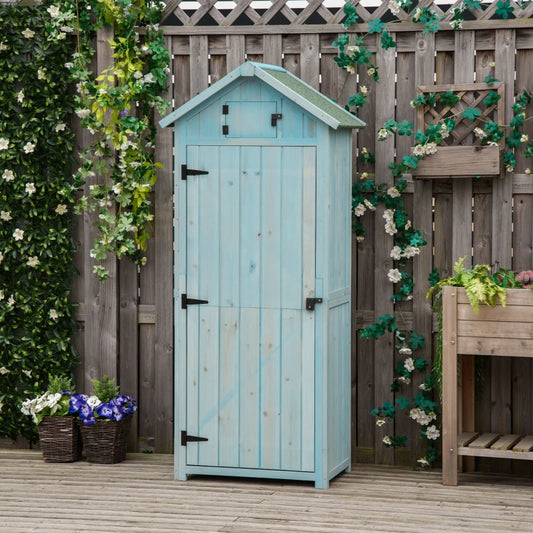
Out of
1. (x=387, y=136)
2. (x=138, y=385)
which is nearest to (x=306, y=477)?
(x=138, y=385)

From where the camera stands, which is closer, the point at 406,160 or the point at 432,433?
the point at 406,160

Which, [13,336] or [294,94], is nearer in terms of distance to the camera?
[294,94]

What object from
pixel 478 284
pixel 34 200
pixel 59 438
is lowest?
pixel 59 438

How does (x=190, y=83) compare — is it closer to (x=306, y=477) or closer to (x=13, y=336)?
(x=13, y=336)

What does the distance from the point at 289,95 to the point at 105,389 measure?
6.46 ft

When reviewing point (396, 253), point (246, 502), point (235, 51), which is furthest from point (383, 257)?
point (246, 502)

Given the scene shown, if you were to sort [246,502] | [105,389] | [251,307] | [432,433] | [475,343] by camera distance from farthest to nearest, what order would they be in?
[105,389] < [432,433] < [251,307] < [475,343] < [246,502]

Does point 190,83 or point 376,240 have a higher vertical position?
point 190,83

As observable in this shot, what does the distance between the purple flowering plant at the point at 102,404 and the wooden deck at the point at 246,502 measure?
10.8 inches

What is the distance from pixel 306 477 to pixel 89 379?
1561 mm

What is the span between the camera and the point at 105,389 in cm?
614

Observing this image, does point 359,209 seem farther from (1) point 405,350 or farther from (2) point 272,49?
(2) point 272,49

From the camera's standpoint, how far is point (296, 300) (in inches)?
217

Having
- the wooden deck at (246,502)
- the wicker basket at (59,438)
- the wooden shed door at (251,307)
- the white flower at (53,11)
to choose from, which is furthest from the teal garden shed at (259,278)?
the white flower at (53,11)
